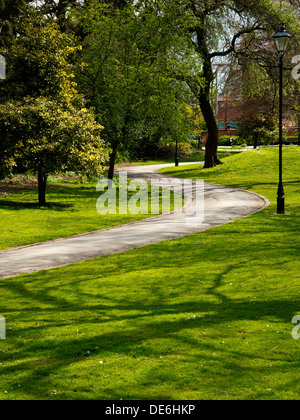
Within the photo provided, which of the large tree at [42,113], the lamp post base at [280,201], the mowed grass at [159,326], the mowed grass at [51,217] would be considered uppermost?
the large tree at [42,113]

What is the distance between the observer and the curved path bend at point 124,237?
13403mm

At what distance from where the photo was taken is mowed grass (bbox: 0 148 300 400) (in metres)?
5.93

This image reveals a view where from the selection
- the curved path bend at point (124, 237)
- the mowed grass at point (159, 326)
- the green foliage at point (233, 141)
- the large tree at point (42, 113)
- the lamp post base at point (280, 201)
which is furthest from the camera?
the green foliage at point (233, 141)

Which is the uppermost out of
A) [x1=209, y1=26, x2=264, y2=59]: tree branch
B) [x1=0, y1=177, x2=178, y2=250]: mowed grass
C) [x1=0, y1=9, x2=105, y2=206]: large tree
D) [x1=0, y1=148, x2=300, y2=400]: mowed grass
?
Result: [x1=209, y1=26, x2=264, y2=59]: tree branch

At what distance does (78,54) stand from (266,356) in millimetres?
28496

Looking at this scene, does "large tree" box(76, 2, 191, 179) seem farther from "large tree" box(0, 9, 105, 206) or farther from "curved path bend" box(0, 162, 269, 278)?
"curved path bend" box(0, 162, 269, 278)

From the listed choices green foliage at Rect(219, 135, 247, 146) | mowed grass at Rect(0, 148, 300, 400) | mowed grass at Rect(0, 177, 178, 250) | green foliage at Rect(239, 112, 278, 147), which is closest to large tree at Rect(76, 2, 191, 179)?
mowed grass at Rect(0, 177, 178, 250)

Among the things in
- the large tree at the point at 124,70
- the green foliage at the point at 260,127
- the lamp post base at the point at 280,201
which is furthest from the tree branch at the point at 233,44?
the lamp post base at the point at 280,201

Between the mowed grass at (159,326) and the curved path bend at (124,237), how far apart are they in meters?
0.92

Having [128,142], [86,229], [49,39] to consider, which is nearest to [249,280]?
[86,229]

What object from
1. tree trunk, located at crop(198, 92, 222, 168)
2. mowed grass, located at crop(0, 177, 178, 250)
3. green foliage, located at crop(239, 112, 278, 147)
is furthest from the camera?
green foliage, located at crop(239, 112, 278, 147)

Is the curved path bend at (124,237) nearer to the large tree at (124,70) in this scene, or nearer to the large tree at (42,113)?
the large tree at (42,113)

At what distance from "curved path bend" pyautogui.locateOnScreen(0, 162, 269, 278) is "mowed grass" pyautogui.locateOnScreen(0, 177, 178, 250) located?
75 centimetres

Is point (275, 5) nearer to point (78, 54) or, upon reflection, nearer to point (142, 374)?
point (78, 54)
